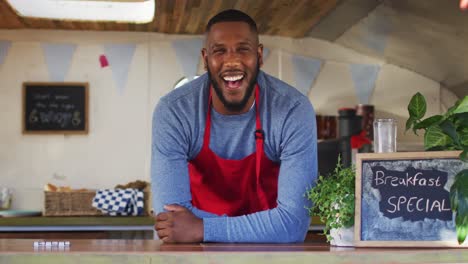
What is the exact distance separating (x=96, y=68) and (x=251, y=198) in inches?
144

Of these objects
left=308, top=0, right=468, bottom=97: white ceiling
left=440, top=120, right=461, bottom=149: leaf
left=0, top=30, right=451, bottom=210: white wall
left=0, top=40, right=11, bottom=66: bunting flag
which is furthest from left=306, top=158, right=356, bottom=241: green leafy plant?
left=0, top=40, right=11, bottom=66: bunting flag

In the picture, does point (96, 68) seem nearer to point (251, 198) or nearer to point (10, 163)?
point (10, 163)

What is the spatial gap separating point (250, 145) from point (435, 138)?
2.09 feet

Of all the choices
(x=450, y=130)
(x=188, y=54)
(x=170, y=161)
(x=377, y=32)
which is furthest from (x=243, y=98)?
(x=188, y=54)

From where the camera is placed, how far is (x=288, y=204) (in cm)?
195

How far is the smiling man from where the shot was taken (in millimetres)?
1989

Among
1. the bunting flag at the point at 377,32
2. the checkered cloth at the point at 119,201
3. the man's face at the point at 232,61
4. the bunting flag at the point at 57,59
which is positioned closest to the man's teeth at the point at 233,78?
the man's face at the point at 232,61

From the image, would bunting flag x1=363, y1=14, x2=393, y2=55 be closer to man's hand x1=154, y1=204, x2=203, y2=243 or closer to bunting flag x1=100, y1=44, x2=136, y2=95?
bunting flag x1=100, y1=44, x2=136, y2=95

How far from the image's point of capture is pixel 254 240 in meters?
1.88

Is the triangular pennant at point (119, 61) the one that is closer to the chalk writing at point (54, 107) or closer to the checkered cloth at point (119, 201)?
the chalk writing at point (54, 107)

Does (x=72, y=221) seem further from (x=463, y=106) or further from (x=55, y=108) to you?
(x=463, y=106)

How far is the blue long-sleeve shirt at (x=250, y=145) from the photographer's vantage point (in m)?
1.94

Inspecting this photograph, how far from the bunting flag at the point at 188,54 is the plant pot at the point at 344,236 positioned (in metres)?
4.13

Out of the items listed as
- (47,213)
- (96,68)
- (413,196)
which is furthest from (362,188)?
(96,68)
